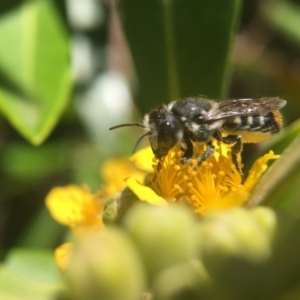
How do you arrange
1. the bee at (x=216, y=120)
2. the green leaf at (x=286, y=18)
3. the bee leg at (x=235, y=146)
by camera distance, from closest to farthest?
the bee leg at (x=235, y=146)
the bee at (x=216, y=120)
the green leaf at (x=286, y=18)

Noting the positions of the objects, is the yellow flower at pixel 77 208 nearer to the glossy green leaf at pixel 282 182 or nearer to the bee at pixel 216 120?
the bee at pixel 216 120

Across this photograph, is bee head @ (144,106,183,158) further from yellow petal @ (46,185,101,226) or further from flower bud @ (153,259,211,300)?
flower bud @ (153,259,211,300)

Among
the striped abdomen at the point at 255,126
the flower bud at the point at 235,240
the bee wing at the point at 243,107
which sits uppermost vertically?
the flower bud at the point at 235,240

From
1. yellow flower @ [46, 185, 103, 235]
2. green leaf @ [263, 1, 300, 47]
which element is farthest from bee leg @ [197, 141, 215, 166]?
green leaf @ [263, 1, 300, 47]

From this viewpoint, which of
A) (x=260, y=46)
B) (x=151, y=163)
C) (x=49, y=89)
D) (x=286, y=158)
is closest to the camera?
(x=286, y=158)

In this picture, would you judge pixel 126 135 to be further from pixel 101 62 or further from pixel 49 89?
pixel 49 89

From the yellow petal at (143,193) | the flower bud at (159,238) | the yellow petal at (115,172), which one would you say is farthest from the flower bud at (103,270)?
the yellow petal at (115,172)

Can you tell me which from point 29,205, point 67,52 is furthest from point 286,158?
point 29,205
